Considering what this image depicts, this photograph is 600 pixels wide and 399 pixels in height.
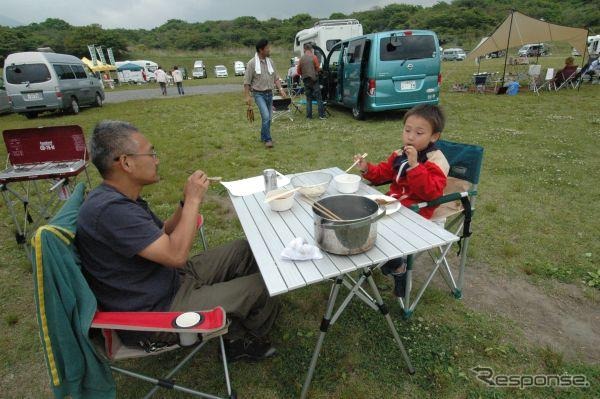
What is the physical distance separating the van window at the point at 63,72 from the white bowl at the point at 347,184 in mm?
12684

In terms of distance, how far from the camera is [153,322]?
131cm

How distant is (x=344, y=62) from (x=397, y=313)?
7.26 metres

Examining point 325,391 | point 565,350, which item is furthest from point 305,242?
point 565,350

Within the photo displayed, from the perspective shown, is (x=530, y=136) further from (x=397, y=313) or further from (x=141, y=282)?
(x=141, y=282)

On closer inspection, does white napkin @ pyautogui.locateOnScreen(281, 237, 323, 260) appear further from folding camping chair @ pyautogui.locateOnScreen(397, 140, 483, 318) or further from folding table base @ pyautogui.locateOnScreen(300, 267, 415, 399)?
folding camping chair @ pyautogui.locateOnScreen(397, 140, 483, 318)

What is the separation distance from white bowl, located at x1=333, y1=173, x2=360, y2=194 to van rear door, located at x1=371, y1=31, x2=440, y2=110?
5.62 metres

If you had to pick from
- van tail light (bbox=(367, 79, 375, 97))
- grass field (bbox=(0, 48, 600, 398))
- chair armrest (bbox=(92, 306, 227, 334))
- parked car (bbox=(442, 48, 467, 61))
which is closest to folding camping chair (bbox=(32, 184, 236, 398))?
chair armrest (bbox=(92, 306, 227, 334))

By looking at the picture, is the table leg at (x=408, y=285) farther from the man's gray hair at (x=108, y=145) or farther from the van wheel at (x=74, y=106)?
the van wheel at (x=74, y=106)

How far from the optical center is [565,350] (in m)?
2.04

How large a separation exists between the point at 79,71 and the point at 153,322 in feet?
47.8

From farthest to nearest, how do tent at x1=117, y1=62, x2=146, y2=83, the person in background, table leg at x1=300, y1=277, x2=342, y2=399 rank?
tent at x1=117, y1=62, x2=146, y2=83, the person in background, table leg at x1=300, y1=277, x2=342, y2=399

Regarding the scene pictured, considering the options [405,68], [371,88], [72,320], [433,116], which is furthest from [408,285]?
[405,68]

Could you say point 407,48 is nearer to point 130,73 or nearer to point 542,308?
point 542,308

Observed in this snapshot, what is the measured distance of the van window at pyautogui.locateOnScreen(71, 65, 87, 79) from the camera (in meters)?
12.1
